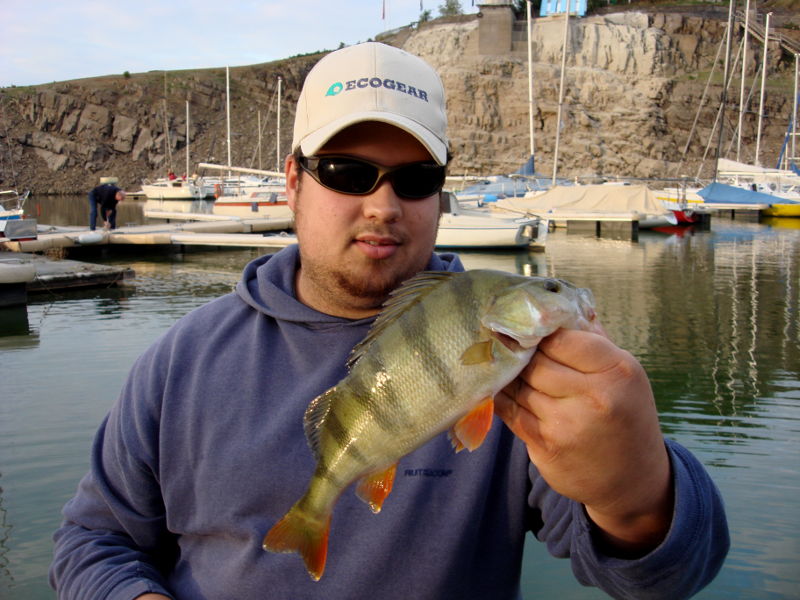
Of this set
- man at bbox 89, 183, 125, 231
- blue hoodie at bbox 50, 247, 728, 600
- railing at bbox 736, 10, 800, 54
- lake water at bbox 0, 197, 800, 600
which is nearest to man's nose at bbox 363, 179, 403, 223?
blue hoodie at bbox 50, 247, 728, 600

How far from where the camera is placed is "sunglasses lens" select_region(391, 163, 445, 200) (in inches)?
84.0

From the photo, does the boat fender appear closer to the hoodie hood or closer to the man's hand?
the hoodie hood

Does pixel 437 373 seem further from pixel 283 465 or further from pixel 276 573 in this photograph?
pixel 276 573

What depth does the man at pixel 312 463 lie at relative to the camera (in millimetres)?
1828

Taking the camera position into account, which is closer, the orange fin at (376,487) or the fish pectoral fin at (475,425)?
the fish pectoral fin at (475,425)

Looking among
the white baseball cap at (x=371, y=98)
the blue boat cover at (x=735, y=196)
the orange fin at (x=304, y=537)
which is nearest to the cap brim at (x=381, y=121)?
the white baseball cap at (x=371, y=98)

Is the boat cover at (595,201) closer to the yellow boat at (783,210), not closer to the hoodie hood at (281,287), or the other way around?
the yellow boat at (783,210)

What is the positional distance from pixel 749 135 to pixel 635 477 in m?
53.2

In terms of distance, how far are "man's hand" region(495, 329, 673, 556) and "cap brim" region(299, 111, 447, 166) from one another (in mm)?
884

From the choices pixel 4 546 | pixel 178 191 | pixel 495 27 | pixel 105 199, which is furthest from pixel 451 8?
pixel 4 546

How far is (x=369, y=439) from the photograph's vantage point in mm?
1609

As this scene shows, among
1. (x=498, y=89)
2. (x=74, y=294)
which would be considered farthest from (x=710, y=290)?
(x=498, y=89)

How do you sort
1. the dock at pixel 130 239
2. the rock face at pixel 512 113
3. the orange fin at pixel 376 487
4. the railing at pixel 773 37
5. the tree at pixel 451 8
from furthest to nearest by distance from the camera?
the tree at pixel 451 8 → the railing at pixel 773 37 → the rock face at pixel 512 113 → the dock at pixel 130 239 → the orange fin at pixel 376 487

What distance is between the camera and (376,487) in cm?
167
